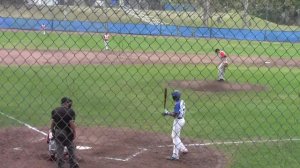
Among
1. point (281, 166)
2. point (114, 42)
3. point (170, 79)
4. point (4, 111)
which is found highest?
point (114, 42)

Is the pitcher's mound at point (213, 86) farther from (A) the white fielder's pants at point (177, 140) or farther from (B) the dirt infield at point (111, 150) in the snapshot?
(A) the white fielder's pants at point (177, 140)

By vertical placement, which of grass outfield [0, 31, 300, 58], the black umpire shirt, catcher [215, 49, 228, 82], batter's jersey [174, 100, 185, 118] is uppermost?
grass outfield [0, 31, 300, 58]

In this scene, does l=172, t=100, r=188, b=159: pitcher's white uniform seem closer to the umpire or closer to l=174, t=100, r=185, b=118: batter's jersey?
l=174, t=100, r=185, b=118: batter's jersey

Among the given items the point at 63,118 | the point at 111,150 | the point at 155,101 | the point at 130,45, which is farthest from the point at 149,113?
the point at 130,45

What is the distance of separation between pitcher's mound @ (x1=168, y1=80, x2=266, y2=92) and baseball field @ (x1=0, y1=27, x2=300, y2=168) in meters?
0.05

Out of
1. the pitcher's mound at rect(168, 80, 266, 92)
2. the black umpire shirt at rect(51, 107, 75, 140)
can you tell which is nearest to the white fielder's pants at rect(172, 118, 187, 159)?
the black umpire shirt at rect(51, 107, 75, 140)

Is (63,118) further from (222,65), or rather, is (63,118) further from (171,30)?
(222,65)

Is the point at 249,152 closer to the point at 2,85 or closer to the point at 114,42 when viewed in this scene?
the point at 2,85

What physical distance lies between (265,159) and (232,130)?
9.63 ft

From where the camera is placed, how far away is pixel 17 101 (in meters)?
18.5

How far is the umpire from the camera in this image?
11.1 m

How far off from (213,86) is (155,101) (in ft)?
12.7

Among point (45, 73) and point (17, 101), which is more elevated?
point (45, 73)

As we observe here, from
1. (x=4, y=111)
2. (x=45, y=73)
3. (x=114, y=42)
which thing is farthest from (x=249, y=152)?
(x=114, y=42)
